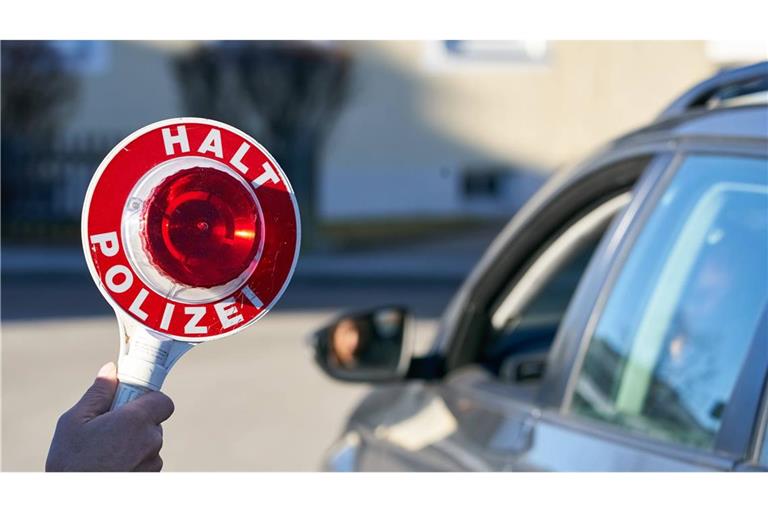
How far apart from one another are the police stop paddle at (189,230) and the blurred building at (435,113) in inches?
739

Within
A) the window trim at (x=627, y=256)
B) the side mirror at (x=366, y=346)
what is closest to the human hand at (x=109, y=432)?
the window trim at (x=627, y=256)

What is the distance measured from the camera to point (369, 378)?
3109 millimetres

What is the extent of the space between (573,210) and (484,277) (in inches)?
13.8

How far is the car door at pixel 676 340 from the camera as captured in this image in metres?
2.07

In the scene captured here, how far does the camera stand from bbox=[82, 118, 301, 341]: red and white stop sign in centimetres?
102

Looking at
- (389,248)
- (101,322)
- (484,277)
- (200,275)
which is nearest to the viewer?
(200,275)

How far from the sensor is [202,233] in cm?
104

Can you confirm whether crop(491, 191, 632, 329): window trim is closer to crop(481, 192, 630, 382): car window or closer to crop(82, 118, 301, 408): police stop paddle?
crop(481, 192, 630, 382): car window

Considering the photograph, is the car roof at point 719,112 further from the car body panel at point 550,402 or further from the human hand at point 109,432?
the human hand at point 109,432

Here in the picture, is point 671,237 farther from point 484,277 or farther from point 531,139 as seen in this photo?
point 531,139

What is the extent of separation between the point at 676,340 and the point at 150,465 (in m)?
1.44

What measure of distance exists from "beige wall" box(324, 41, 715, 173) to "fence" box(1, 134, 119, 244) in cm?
401

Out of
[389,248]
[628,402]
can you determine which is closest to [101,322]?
[389,248]

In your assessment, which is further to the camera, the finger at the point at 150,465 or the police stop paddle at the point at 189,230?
the finger at the point at 150,465
